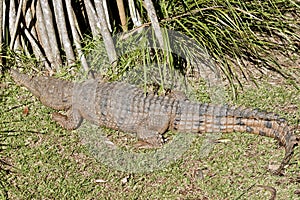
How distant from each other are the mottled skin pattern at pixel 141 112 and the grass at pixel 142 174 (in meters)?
0.12

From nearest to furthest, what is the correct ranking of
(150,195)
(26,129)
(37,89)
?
(150,195)
(26,129)
(37,89)

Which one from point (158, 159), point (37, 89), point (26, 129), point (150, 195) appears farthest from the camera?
point (37, 89)

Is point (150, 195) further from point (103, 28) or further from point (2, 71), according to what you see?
point (2, 71)

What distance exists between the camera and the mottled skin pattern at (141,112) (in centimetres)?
475

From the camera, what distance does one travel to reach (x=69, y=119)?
525 centimetres

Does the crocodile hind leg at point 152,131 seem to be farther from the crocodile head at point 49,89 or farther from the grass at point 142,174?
the crocodile head at point 49,89

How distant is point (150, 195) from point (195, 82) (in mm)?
1560

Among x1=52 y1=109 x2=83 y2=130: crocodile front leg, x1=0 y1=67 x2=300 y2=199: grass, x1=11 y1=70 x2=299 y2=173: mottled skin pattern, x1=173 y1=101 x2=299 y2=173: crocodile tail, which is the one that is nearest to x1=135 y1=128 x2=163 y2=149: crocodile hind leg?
x1=11 y1=70 x2=299 y2=173: mottled skin pattern

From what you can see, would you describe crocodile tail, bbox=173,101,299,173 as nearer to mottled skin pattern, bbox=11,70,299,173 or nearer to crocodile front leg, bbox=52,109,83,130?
mottled skin pattern, bbox=11,70,299,173

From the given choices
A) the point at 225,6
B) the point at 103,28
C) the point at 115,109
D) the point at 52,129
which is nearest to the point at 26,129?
the point at 52,129

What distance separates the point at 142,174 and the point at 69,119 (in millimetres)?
1032

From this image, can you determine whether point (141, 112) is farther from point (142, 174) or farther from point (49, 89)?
point (49, 89)

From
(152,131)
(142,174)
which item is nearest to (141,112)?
(152,131)

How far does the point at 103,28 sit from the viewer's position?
515cm
